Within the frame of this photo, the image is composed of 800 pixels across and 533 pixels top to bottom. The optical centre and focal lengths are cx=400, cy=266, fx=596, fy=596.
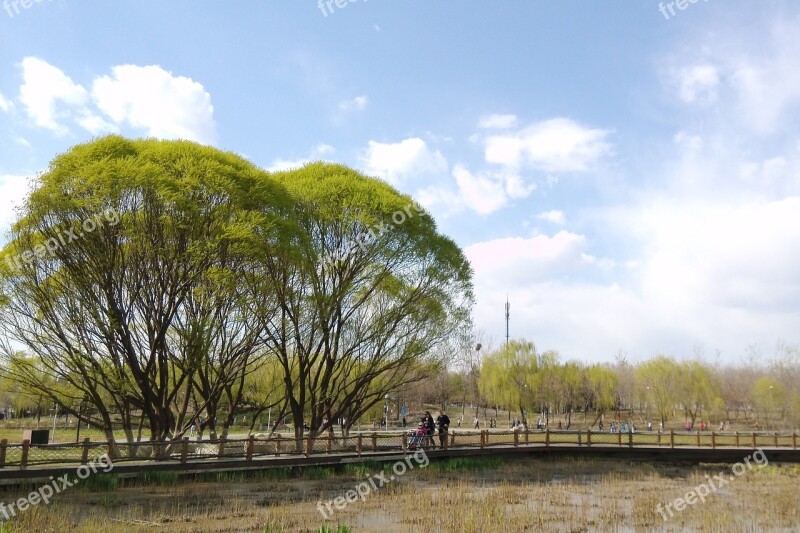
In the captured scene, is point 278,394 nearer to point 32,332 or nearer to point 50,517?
point 32,332

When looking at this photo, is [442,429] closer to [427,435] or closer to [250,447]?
[427,435]

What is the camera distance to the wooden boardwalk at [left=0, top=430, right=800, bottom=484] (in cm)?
1705

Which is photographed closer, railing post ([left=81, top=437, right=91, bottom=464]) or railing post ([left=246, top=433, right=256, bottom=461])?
railing post ([left=81, top=437, right=91, bottom=464])

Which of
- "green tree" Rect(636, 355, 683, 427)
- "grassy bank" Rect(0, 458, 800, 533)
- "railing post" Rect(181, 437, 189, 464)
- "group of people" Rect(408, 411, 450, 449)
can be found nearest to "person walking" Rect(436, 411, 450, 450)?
"group of people" Rect(408, 411, 450, 449)

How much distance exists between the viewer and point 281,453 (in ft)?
72.1

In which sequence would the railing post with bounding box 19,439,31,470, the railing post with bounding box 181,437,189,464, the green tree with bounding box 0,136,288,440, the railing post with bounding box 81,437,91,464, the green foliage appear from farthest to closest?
1. the green tree with bounding box 0,136,288,440
2. the railing post with bounding box 181,437,189,464
3. the green foliage
4. the railing post with bounding box 81,437,91,464
5. the railing post with bounding box 19,439,31,470

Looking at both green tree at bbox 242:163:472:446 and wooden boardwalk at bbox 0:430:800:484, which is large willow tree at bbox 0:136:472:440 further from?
wooden boardwalk at bbox 0:430:800:484

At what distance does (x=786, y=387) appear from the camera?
6850cm

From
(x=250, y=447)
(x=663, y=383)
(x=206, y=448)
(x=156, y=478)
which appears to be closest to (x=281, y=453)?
(x=250, y=447)

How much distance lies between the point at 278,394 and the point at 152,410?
27.1 meters

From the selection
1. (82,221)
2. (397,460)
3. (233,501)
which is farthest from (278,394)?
(233,501)

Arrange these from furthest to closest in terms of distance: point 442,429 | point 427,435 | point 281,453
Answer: point 442,429, point 427,435, point 281,453

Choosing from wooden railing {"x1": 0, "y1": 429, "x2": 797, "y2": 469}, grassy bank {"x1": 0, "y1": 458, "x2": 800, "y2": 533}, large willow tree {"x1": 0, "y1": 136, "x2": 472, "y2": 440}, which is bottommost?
grassy bank {"x1": 0, "y1": 458, "x2": 800, "y2": 533}

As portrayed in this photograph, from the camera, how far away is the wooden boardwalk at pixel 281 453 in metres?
17.0
